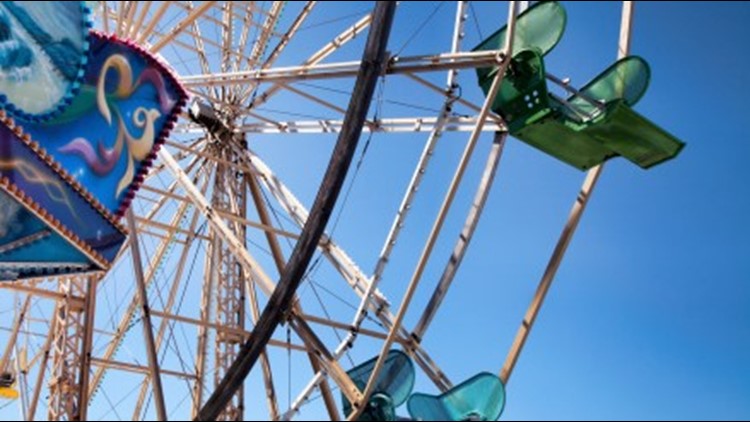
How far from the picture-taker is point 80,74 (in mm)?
9656

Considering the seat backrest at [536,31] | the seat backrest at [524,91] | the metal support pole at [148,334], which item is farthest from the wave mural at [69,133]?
the seat backrest at [524,91]

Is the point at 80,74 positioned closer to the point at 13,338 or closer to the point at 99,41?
the point at 99,41

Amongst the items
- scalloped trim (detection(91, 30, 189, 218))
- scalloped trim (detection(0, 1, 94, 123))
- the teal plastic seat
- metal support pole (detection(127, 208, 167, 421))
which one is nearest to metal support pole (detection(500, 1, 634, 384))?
the teal plastic seat

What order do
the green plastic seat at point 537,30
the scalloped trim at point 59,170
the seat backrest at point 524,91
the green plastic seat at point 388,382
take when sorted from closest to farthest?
the scalloped trim at point 59,170 < the green plastic seat at point 537,30 < the green plastic seat at point 388,382 < the seat backrest at point 524,91

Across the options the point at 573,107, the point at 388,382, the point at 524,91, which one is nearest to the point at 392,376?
the point at 388,382

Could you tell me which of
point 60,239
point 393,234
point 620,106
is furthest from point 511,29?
point 60,239

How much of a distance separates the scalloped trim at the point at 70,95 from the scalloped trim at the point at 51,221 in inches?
28.8

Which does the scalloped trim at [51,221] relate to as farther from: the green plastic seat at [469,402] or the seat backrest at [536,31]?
the seat backrest at [536,31]

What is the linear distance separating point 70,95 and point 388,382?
5059mm

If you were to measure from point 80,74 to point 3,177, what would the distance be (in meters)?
1.42

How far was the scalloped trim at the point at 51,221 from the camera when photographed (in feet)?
30.1

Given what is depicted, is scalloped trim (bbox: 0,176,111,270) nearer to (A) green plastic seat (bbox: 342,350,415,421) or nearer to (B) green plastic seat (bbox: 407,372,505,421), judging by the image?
(A) green plastic seat (bbox: 342,350,415,421)

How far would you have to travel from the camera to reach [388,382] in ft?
35.9

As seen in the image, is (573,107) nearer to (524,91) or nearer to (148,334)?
(524,91)
